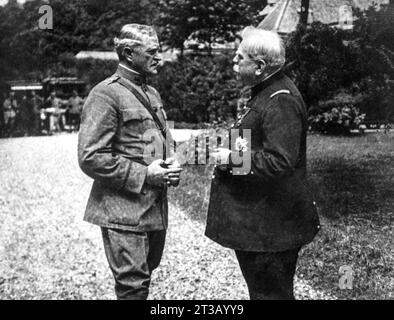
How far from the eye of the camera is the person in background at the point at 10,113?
66.4 feet

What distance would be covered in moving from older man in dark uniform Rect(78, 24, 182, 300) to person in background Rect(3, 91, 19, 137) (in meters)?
17.6

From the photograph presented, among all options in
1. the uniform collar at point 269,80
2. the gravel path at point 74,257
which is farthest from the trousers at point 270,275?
the gravel path at point 74,257

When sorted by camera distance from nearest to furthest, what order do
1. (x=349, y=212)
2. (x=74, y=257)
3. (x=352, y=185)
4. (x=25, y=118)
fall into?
1. (x=74, y=257)
2. (x=349, y=212)
3. (x=352, y=185)
4. (x=25, y=118)

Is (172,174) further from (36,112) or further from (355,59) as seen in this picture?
(36,112)

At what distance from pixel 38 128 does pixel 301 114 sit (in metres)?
22.0

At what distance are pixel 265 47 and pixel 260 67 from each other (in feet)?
0.39

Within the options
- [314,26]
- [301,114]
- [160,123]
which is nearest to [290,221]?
[301,114]

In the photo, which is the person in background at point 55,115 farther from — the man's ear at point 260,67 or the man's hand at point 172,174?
the man's ear at point 260,67

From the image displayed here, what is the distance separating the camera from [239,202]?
131 inches

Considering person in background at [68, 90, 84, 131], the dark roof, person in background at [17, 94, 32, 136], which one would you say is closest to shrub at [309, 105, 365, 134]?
person in background at [68, 90, 84, 131]

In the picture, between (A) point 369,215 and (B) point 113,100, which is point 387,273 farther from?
(B) point 113,100

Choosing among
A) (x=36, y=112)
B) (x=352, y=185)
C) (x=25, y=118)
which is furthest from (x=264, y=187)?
(x=36, y=112)

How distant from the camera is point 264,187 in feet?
10.8

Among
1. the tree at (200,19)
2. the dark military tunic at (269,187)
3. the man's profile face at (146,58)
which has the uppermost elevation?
the man's profile face at (146,58)
